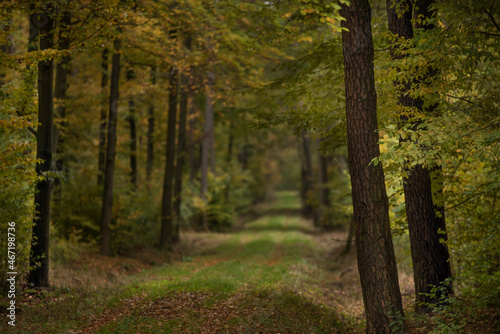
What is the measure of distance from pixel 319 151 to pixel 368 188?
9.38 ft

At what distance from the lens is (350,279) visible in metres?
12.9

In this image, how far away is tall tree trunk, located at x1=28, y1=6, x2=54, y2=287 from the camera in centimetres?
867

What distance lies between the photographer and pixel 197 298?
28.6 feet

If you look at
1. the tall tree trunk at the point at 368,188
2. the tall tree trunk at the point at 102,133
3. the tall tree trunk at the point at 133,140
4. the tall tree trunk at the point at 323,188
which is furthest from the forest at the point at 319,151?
the tall tree trunk at the point at 323,188

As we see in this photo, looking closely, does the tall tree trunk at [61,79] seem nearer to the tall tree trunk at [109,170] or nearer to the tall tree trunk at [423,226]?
the tall tree trunk at [109,170]

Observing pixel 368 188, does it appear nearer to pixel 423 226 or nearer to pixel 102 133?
pixel 423 226

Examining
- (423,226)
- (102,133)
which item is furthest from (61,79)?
(423,226)

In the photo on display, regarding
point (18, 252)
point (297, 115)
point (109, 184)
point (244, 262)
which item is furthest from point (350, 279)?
point (18, 252)

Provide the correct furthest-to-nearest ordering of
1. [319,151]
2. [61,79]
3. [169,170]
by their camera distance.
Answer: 1. [169,170]
2. [61,79]
3. [319,151]

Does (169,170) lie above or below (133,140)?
below

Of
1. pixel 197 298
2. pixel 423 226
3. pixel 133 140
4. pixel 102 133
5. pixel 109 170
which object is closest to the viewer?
pixel 423 226

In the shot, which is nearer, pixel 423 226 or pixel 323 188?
pixel 423 226

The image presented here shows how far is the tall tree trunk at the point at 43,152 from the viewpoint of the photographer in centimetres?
867

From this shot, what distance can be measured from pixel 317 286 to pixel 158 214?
8926mm
